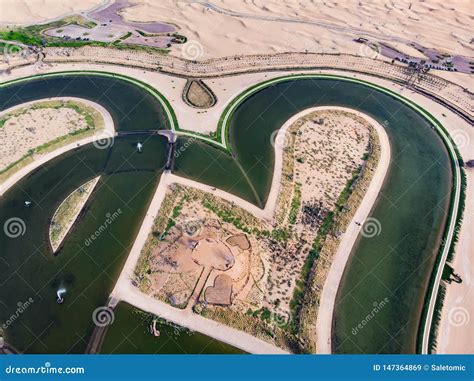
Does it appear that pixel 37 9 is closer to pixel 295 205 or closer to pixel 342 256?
pixel 295 205

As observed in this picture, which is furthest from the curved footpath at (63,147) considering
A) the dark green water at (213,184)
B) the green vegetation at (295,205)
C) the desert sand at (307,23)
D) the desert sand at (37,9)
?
the desert sand at (37,9)

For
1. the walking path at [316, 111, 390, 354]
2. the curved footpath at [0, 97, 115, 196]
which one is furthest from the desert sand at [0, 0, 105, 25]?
the walking path at [316, 111, 390, 354]

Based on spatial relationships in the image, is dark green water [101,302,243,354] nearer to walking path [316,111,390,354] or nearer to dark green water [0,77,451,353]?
dark green water [0,77,451,353]

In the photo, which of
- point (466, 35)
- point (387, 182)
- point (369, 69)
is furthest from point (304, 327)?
point (466, 35)

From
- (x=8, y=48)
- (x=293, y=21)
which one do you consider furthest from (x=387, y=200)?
(x=8, y=48)

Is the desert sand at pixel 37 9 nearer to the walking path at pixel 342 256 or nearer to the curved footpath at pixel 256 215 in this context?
the curved footpath at pixel 256 215
